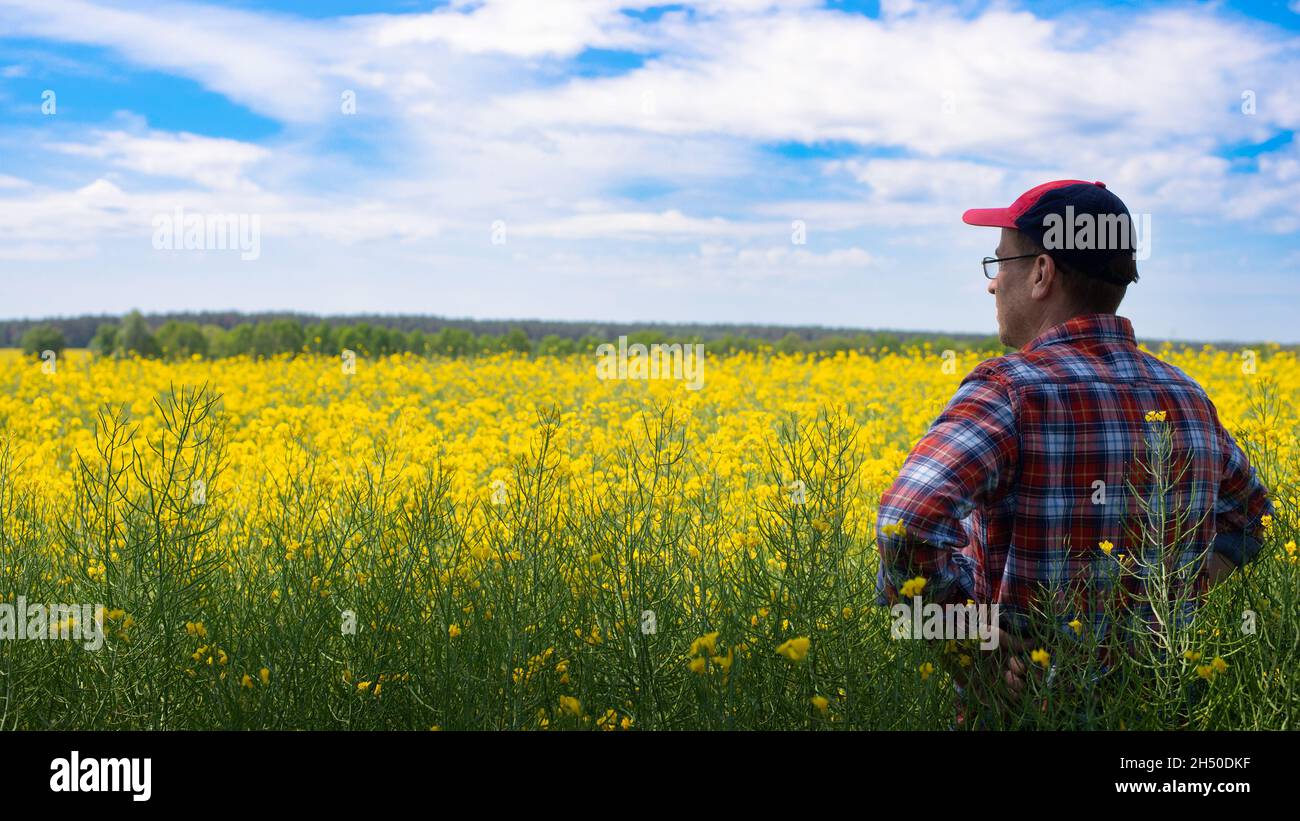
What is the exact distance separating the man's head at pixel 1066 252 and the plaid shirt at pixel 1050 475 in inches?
2.3

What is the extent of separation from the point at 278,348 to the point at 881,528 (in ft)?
64.4

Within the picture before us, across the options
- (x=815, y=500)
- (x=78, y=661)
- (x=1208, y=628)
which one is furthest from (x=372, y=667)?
(x=1208, y=628)

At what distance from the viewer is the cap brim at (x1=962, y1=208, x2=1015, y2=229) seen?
2.18m

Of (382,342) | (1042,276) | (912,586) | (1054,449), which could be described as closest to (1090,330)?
(1042,276)

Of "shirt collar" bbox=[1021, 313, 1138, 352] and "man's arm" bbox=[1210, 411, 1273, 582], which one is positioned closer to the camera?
"shirt collar" bbox=[1021, 313, 1138, 352]

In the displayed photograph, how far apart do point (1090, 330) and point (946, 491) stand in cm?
56

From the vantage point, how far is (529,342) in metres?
20.8

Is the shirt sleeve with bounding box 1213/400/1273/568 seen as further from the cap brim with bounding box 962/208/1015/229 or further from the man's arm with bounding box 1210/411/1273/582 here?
the cap brim with bounding box 962/208/1015/229

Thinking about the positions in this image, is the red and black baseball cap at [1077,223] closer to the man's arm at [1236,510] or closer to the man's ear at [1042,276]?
the man's ear at [1042,276]

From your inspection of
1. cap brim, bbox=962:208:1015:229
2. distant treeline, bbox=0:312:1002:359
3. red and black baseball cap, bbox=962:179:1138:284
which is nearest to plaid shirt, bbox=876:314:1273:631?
red and black baseball cap, bbox=962:179:1138:284

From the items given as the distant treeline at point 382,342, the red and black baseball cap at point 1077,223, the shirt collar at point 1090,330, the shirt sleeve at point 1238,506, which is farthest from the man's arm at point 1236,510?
the distant treeline at point 382,342

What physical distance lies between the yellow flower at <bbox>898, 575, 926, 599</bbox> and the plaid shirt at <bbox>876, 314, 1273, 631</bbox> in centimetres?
3

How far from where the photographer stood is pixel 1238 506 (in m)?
2.32

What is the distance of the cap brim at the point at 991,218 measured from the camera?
7.15ft
